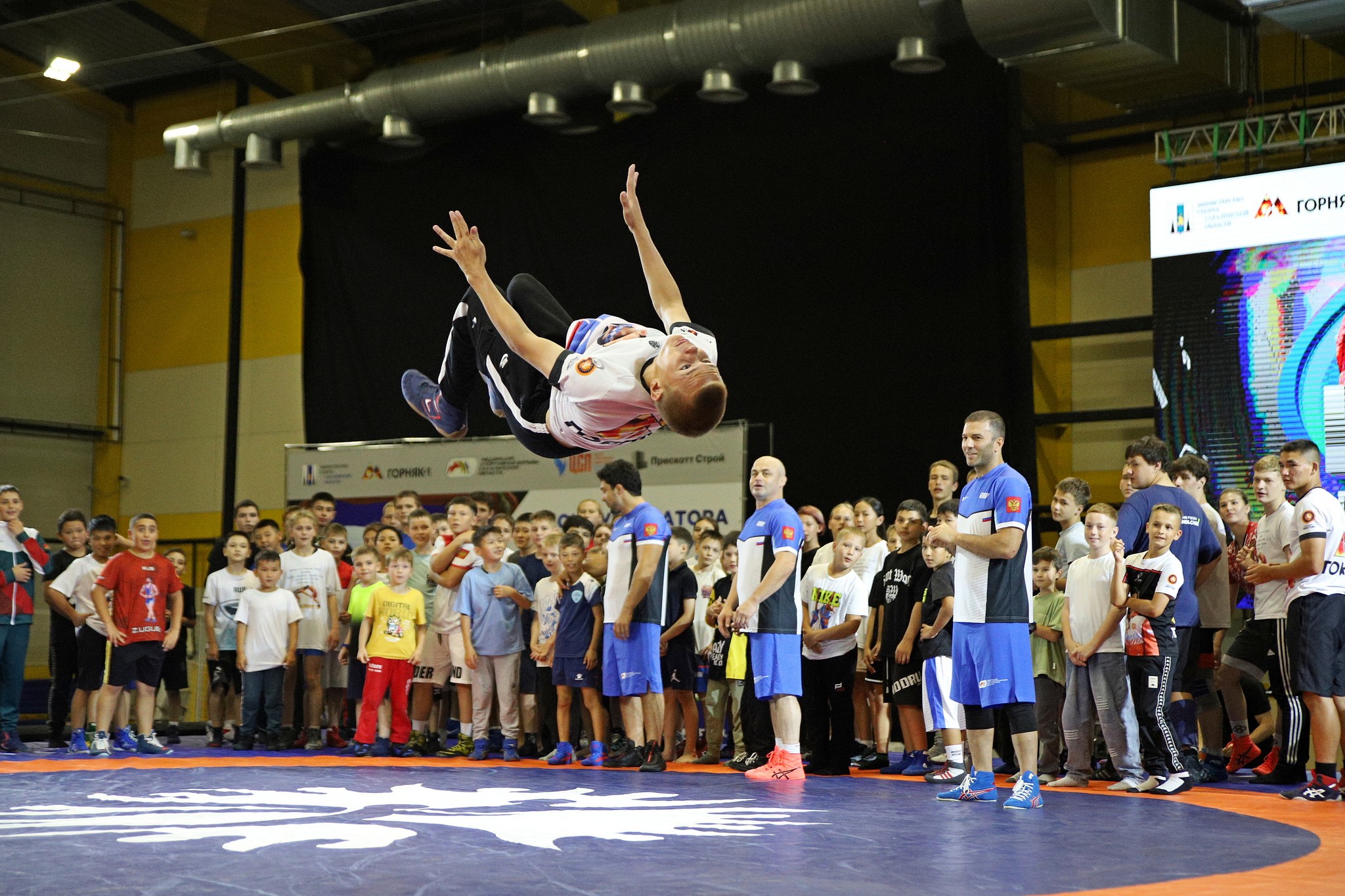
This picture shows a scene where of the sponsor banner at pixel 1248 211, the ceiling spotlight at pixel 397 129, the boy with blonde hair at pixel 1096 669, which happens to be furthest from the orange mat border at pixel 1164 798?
the ceiling spotlight at pixel 397 129

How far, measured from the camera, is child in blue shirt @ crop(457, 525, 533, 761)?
8273mm

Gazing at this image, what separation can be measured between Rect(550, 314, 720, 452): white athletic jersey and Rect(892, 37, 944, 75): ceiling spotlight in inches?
254

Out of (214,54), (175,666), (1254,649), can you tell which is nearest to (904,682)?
(1254,649)

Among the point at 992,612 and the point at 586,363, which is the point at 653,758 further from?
the point at 586,363

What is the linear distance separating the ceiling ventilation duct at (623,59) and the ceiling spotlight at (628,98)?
0.02 m

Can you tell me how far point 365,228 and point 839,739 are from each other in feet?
29.1

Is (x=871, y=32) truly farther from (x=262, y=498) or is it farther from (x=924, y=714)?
(x=262, y=498)

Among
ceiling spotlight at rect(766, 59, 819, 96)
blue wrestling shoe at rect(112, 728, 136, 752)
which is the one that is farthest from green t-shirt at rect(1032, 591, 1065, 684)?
blue wrestling shoe at rect(112, 728, 136, 752)

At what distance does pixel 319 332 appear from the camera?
14.3 meters

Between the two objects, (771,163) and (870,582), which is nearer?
(870,582)

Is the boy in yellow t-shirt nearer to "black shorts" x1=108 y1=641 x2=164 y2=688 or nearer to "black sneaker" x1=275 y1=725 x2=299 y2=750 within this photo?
"black sneaker" x1=275 y1=725 x2=299 y2=750

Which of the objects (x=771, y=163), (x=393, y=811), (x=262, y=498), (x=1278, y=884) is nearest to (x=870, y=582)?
(x=393, y=811)

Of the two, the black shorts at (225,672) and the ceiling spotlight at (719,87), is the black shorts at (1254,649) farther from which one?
the black shorts at (225,672)

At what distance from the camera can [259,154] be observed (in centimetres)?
1352
